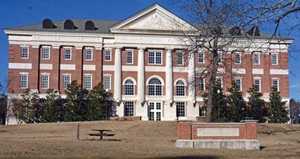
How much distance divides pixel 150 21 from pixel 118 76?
334 inches

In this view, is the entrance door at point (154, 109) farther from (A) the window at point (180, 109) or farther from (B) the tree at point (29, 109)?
(B) the tree at point (29, 109)

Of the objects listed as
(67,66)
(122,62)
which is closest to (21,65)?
(67,66)

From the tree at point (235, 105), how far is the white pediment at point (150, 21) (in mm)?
11148

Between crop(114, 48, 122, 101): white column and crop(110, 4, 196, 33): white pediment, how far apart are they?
3.10 meters

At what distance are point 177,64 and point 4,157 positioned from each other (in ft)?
141

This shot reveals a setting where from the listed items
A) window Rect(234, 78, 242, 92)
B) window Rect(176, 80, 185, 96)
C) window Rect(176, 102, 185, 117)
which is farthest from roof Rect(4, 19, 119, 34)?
window Rect(234, 78, 242, 92)

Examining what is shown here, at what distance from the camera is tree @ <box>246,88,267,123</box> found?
5575 cm

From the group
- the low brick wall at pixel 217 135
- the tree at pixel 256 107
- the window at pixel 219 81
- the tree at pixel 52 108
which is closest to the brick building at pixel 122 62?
the window at pixel 219 81

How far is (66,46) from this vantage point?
55875 mm

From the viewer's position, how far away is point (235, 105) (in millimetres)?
53344

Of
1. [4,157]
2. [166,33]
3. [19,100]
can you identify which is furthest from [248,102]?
[4,157]

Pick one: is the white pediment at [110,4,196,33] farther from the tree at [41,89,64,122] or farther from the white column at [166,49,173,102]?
the tree at [41,89,64,122]

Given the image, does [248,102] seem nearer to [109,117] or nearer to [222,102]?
[222,102]

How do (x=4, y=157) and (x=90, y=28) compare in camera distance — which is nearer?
(x=4, y=157)
